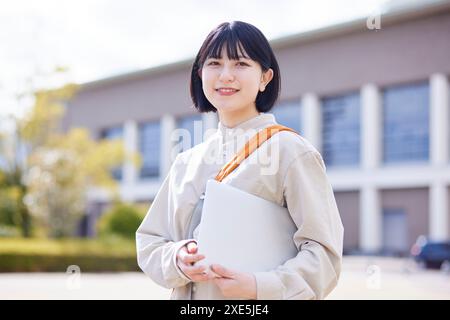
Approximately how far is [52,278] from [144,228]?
12127mm

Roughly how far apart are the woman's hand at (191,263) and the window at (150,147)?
29.2m

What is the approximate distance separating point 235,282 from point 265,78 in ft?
1.86

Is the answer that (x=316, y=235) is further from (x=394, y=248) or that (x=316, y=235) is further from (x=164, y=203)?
(x=394, y=248)

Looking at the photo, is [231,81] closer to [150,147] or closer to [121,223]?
[121,223]

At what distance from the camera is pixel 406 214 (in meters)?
23.5

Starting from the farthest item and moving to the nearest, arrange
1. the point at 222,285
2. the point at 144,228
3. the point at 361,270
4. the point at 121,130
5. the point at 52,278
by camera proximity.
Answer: the point at 121,130 → the point at 361,270 → the point at 52,278 → the point at 144,228 → the point at 222,285

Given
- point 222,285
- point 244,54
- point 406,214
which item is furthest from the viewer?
point 406,214

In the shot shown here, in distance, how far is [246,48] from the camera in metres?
1.62

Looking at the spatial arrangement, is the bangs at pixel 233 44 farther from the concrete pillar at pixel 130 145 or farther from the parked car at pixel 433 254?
the concrete pillar at pixel 130 145

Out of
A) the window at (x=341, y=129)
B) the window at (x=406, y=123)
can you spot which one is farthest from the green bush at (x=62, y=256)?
the window at (x=406, y=123)

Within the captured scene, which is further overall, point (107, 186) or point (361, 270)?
point (107, 186)

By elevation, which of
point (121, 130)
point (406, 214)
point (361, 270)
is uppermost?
point (121, 130)

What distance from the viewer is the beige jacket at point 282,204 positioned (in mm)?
1489
